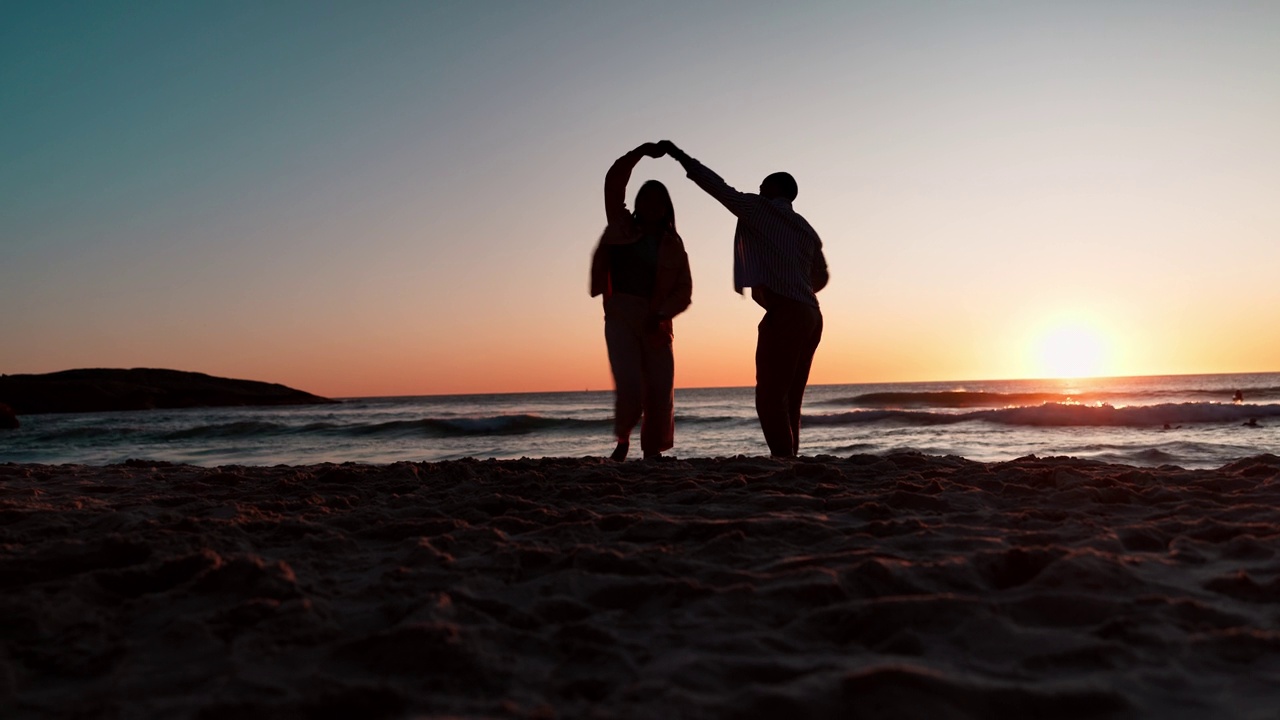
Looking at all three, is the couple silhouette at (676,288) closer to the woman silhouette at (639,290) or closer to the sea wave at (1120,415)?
the woman silhouette at (639,290)

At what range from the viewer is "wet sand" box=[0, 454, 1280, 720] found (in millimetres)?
1396

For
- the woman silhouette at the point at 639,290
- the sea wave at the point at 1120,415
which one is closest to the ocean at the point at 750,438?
the sea wave at the point at 1120,415

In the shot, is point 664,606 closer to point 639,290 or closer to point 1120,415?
point 639,290

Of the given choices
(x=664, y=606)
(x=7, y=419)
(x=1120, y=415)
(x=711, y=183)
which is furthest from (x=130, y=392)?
(x=664, y=606)

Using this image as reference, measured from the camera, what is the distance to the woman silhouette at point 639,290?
514 cm

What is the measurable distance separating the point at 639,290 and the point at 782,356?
1.11 meters

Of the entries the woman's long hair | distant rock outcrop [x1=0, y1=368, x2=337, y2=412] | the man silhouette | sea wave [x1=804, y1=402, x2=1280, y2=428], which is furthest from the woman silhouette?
distant rock outcrop [x1=0, y1=368, x2=337, y2=412]

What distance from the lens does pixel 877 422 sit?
635 inches

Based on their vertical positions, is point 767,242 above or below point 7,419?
above

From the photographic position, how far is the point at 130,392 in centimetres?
4416

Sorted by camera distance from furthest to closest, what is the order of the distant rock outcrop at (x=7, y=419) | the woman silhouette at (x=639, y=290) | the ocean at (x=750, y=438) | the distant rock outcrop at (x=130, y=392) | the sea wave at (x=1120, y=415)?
the distant rock outcrop at (x=130, y=392), the distant rock outcrop at (x=7, y=419), the sea wave at (x=1120, y=415), the ocean at (x=750, y=438), the woman silhouette at (x=639, y=290)

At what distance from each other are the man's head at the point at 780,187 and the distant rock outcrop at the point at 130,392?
4500 cm

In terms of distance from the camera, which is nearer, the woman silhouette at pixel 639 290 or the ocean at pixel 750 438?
the woman silhouette at pixel 639 290

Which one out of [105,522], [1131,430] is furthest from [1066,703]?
[1131,430]
